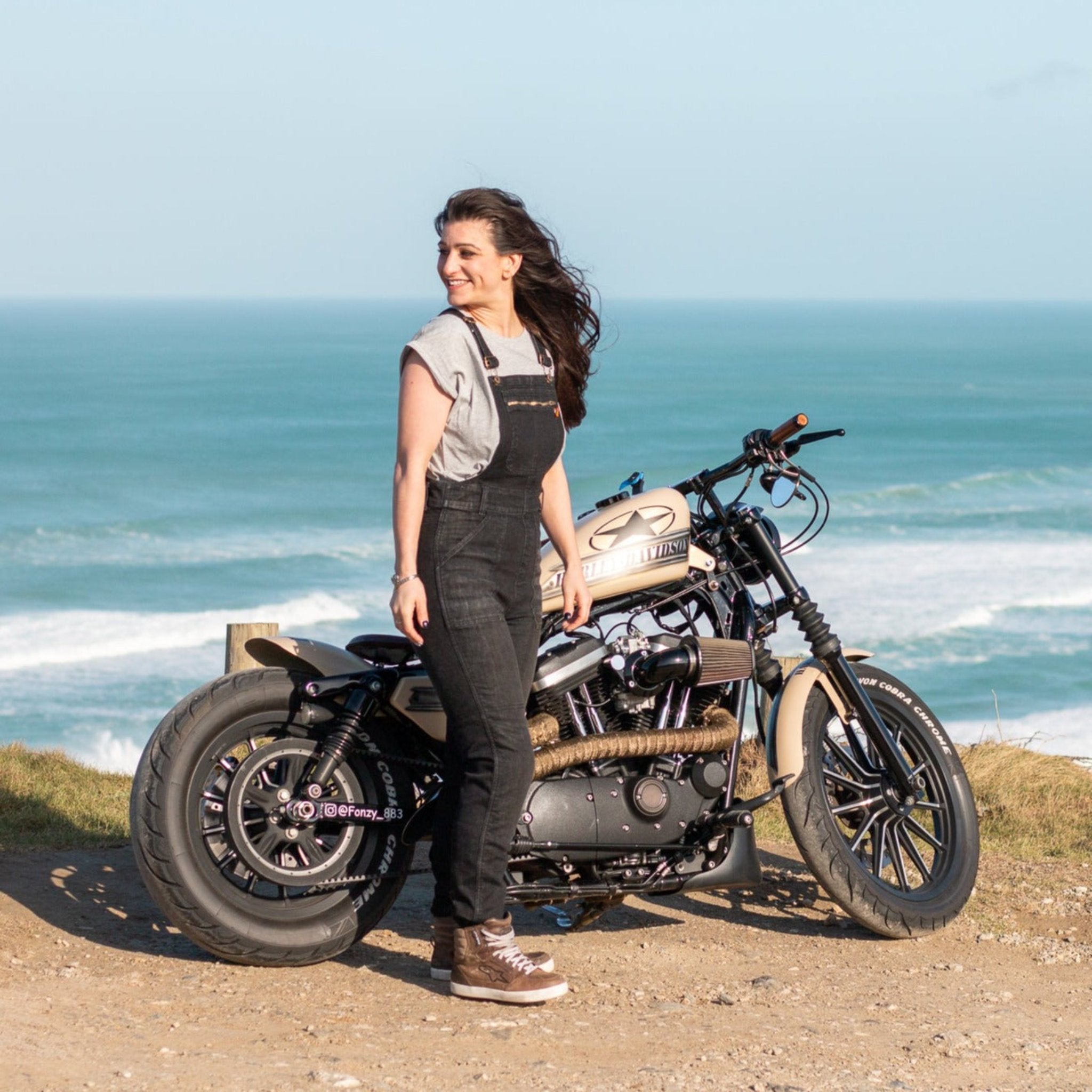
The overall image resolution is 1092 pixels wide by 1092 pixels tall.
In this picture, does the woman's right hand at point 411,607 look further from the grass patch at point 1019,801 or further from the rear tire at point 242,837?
the grass patch at point 1019,801

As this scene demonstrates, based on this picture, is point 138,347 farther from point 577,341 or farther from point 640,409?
point 577,341

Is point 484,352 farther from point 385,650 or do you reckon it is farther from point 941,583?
point 941,583

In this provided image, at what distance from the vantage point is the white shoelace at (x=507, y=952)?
445 centimetres

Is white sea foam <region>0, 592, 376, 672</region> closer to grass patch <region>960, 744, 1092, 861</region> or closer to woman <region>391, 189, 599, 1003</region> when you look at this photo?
grass patch <region>960, 744, 1092, 861</region>

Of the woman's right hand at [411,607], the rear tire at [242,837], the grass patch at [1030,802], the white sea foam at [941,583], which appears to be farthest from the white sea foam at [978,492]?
the woman's right hand at [411,607]

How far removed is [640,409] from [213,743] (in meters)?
67.1

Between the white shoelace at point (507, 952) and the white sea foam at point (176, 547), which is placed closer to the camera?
the white shoelace at point (507, 952)

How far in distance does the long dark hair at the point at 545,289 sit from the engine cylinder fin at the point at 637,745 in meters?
0.96

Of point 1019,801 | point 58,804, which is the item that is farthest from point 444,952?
point 1019,801

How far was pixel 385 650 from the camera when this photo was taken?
4.91 meters

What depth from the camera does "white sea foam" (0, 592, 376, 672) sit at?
25.5 metres

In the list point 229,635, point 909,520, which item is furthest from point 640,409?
point 229,635

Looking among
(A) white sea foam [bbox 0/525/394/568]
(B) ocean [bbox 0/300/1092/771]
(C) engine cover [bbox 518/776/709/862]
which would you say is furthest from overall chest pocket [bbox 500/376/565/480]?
(A) white sea foam [bbox 0/525/394/568]

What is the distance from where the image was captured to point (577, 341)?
15.5 ft
